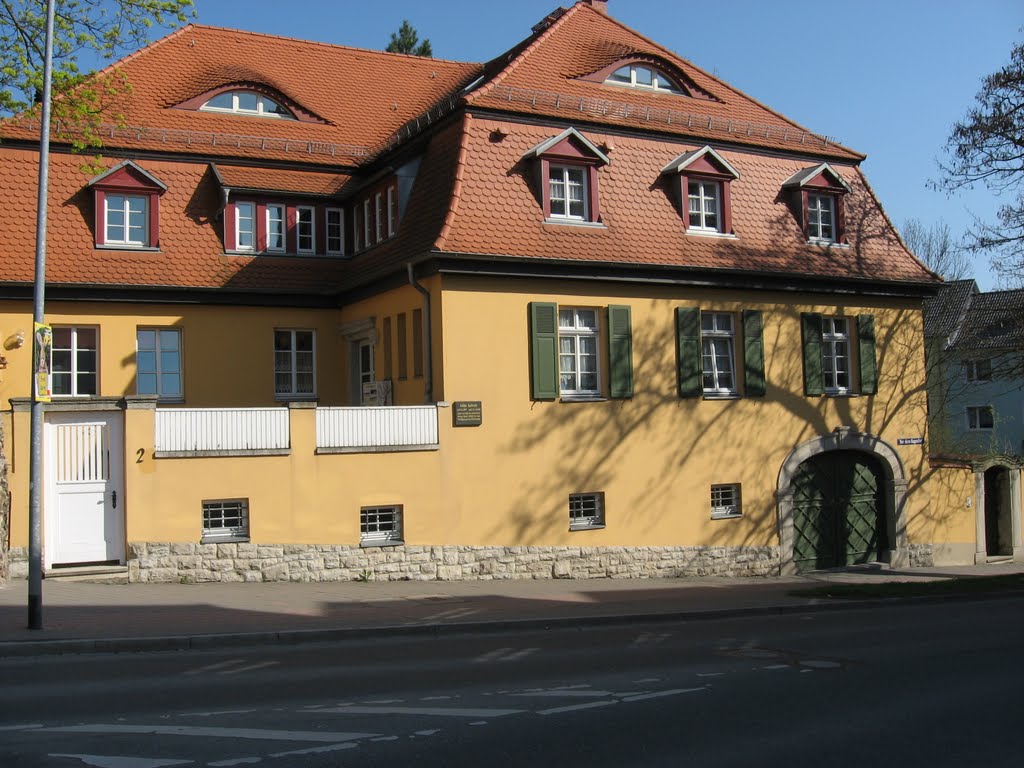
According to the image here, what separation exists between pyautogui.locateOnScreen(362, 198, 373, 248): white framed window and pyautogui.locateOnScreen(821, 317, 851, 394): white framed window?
10.3 meters

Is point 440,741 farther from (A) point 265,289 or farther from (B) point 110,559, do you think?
(A) point 265,289

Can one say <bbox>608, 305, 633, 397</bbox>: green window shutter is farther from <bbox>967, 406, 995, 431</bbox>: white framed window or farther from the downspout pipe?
<bbox>967, 406, 995, 431</bbox>: white framed window

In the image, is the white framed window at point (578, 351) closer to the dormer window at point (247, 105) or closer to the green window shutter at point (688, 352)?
the green window shutter at point (688, 352)

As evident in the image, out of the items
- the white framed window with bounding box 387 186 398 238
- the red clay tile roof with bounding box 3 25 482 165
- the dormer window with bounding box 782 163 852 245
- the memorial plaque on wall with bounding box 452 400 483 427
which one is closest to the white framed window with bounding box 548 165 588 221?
the white framed window with bounding box 387 186 398 238

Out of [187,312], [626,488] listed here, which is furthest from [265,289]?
[626,488]

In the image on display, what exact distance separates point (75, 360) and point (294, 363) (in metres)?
4.46

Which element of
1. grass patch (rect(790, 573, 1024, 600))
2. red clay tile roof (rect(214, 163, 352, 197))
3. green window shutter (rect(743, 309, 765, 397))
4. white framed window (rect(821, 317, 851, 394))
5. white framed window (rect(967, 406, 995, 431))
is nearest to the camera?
grass patch (rect(790, 573, 1024, 600))

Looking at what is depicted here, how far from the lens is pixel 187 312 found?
22.0 meters

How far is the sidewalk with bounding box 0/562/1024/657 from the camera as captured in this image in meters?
12.2

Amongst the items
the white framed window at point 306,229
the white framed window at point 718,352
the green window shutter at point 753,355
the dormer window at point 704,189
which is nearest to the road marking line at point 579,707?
the white framed window at point 718,352

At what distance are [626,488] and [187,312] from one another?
382 inches

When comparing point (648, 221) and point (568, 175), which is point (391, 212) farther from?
point (648, 221)

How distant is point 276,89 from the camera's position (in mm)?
25422

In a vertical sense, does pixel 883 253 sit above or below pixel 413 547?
above
